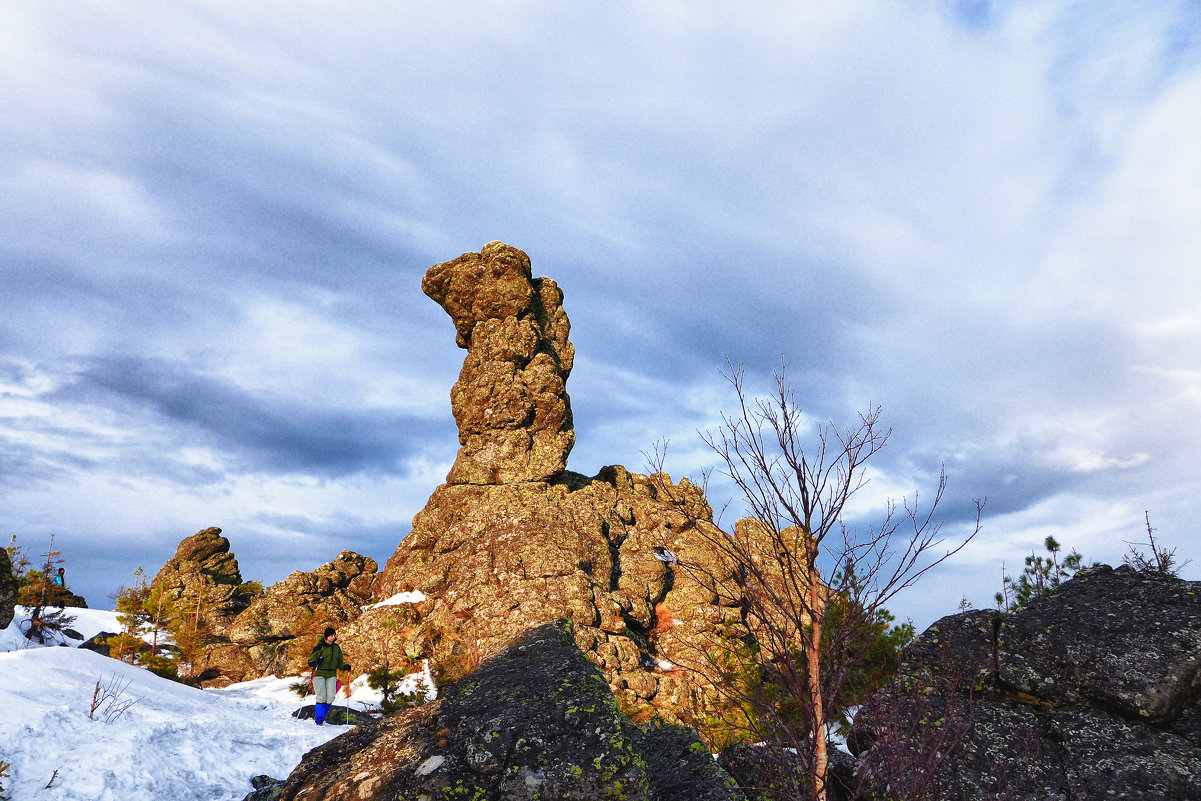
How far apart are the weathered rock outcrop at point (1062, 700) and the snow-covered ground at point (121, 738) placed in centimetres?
1127

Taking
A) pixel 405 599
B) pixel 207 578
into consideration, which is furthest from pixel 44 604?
pixel 405 599

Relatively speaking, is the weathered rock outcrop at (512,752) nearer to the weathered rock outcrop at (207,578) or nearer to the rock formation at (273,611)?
the rock formation at (273,611)

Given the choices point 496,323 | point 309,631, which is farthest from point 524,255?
point 309,631

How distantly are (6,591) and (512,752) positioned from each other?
17.2 metres

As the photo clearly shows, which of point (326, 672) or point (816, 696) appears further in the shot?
point (326, 672)

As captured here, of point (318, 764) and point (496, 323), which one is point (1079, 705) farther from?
point (496, 323)

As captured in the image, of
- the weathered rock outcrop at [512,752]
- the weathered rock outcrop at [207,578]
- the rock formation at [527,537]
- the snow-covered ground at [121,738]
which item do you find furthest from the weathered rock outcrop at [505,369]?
the weathered rock outcrop at [512,752]

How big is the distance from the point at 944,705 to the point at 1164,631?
287 centimetres

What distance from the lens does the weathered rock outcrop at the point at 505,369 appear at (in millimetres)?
42219

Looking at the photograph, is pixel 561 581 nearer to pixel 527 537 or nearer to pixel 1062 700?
pixel 527 537

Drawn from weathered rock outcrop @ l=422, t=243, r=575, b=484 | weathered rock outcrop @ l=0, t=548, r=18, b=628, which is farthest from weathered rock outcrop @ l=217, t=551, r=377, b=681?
weathered rock outcrop @ l=0, t=548, r=18, b=628

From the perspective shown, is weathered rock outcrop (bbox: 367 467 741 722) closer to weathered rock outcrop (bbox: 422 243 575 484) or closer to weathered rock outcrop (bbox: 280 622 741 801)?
weathered rock outcrop (bbox: 422 243 575 484)

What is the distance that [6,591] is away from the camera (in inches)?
635

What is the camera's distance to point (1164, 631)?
26.3 feet
